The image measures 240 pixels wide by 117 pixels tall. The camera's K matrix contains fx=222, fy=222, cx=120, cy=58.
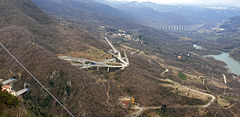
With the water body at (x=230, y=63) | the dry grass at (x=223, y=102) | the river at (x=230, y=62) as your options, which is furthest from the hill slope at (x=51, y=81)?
the water body at (x=230, y=63)

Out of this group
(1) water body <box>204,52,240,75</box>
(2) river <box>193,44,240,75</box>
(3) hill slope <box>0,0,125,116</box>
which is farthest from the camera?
(1) water body <box>204,52,240,75</box>

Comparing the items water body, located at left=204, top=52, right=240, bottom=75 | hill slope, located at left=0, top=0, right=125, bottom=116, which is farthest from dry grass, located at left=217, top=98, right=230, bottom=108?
water body, located at left=204, top=52, right=240, bottom=75

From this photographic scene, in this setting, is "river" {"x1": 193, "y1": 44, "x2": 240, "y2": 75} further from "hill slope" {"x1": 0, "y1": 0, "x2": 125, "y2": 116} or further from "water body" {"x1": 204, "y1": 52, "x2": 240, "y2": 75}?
"hill slope" {"x1": 0, "y1": 0, "x2": 125, "y2": 116}

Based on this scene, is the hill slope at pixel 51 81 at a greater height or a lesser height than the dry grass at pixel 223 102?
greater

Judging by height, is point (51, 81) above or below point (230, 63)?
above

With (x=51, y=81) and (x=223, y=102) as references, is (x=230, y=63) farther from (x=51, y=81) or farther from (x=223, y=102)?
(x=51, y=81)

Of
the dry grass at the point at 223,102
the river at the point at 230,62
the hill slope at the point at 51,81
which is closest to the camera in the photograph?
the hill slope at the point at 51,81

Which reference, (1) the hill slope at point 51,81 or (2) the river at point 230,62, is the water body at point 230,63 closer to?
(2) the river at point 230,62

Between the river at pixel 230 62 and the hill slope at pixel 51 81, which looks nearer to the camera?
the hill slope at pixel 51 81

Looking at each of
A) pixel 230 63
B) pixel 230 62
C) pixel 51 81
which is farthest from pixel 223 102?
pixel 230 62

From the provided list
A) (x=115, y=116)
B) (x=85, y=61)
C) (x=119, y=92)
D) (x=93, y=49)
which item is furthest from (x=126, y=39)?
(x=115, y=116)

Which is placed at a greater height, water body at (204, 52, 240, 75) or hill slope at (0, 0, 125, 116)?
hill slope at (0, 0, 125, 116)

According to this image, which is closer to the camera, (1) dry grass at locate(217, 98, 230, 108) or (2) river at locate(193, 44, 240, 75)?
(1) dry grass at locate(217, 98, 230, 108)
